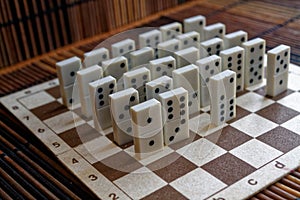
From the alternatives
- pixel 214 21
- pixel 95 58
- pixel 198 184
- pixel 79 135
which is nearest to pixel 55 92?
pixel 95 58

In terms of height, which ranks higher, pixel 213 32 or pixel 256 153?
pixel 213 32

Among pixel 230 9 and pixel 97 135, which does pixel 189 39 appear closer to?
pixel 97 135

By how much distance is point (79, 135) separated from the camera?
63.6 inches

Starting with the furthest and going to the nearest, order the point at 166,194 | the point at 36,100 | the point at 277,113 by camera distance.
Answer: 1. the point at 36,100
2. the point at 277,113
3. the point at 166,194

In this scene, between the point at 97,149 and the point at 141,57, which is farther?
the point at 141,57

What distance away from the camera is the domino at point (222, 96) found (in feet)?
5.06

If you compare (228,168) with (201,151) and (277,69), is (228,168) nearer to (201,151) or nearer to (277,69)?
(201,151)

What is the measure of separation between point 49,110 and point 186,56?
0.52 m

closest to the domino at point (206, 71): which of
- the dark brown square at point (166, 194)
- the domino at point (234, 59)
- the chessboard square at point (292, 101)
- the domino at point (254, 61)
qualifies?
the domino at point (234, 59)

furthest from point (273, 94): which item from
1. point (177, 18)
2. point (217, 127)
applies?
point (177, 18)

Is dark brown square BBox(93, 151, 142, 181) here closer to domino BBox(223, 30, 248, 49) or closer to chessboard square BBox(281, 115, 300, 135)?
chessboard square BBox(281, 115, 300, 135)

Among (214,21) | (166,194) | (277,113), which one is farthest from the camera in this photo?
(214,21)

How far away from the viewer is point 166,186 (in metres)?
1.34

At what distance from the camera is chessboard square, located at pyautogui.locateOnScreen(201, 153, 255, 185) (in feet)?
4.43
